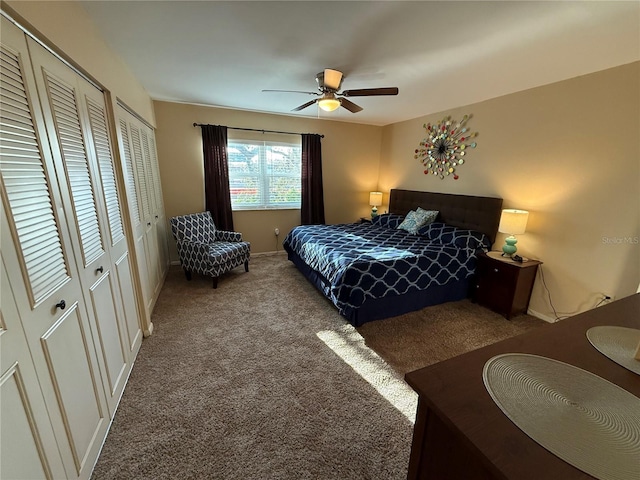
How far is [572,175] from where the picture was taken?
8.16ft

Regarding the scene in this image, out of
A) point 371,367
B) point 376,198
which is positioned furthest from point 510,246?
point 376,198

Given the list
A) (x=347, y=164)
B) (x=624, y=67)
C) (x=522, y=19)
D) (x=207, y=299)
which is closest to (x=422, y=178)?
(x=347, y=164)

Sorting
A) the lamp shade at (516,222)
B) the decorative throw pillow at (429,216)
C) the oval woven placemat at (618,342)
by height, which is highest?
the lamp shade at (516,222)

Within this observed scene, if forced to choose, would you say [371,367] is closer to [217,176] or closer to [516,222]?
[516,222]

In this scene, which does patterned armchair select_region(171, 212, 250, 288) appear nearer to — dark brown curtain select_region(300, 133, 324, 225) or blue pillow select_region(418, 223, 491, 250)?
dark brown curtain select_region(300, 133, 324, 225)

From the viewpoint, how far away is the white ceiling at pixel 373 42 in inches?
61.1

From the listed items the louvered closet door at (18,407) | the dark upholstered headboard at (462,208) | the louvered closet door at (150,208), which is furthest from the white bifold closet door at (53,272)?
the dark upholstered headboard at (462,208)

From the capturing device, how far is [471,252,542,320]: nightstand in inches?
104

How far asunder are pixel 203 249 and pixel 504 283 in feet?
11.2

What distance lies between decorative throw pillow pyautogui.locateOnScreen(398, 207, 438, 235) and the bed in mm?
79

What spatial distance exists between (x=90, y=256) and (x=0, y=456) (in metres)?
0.91

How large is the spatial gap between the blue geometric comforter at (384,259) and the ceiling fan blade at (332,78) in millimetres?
1613

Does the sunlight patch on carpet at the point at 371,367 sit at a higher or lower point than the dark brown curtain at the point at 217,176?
lower

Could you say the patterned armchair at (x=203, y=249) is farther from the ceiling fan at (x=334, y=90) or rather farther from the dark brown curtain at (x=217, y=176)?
the ceiling fan at (x=334, y=90)
